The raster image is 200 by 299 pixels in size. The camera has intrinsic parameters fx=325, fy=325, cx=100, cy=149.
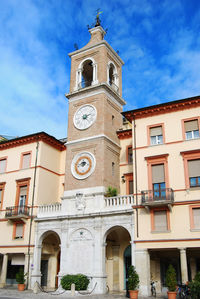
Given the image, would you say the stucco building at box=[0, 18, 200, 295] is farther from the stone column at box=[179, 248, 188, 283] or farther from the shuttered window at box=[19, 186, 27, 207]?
the shuttered window at box=[19, 186, 27, 207]

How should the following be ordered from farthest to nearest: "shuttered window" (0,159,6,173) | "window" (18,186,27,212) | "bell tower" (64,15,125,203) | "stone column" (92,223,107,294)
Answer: "shuttered window" (0,159,6,173)
"window" (18,186,27,212)
"bell tower" (64,15,125,203)
"stone column" (92,223,107,294)

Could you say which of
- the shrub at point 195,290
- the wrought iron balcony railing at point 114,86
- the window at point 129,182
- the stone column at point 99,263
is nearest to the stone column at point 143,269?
the stone column at point 99,263

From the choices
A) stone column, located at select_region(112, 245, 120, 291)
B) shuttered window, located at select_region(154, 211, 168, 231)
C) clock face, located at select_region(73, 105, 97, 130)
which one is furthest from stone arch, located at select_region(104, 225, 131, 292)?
clock face, located at select_region(73, 105, 97, 130)

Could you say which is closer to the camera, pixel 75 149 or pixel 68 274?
pixel 68 274

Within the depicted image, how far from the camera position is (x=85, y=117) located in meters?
31.3

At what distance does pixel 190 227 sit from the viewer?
23156mm

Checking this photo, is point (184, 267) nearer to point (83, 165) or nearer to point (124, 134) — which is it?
point (83, 165)

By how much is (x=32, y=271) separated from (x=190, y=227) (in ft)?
47.8

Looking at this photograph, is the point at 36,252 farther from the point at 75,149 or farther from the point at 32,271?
the point at 75,149

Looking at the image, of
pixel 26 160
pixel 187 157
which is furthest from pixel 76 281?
pixel 26 160

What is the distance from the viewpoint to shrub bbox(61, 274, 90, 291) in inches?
968

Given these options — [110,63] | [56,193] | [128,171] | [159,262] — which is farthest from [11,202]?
[110,63]

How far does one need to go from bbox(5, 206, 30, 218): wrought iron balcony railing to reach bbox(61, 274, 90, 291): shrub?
300 inches

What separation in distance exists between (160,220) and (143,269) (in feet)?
12.4
